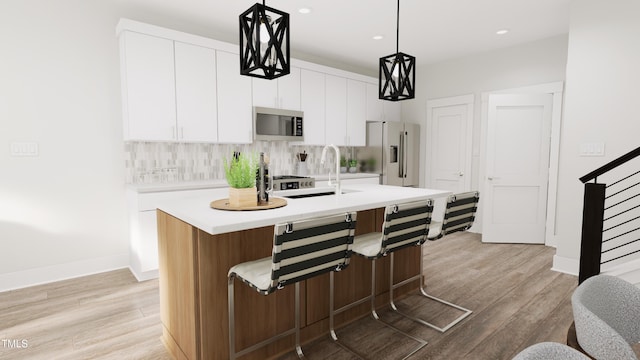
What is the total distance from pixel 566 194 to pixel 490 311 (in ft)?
5.58

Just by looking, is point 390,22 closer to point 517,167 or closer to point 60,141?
point 517,167

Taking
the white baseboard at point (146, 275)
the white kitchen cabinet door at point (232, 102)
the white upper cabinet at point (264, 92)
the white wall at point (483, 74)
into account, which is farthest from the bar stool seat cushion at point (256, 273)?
the white wall at point (483, 74)

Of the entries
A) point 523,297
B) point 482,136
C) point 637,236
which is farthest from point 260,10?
point 482,136

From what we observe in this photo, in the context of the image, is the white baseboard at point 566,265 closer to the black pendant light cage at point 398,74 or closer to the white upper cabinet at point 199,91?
the black pendant light cage at point 398,74

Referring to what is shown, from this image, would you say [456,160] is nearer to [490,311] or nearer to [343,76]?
[343,76]

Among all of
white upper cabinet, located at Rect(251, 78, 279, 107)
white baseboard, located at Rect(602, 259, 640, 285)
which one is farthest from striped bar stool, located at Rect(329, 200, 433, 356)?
white upper cabinet, located at Rect(251, 78, 279, 107)

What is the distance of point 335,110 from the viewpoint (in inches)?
204

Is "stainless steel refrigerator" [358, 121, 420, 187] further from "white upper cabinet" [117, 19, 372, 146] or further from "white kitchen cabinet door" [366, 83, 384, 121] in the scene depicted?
"white upper cabinet" [117, 19, 372, 146]

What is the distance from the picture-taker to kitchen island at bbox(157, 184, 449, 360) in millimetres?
1823

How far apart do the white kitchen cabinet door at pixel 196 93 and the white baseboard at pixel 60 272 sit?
1490mm

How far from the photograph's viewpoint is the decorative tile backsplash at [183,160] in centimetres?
381

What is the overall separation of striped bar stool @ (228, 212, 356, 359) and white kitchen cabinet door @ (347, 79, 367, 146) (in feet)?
12.3

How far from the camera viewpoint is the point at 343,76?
525 centimetres

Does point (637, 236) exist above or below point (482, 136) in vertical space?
below
